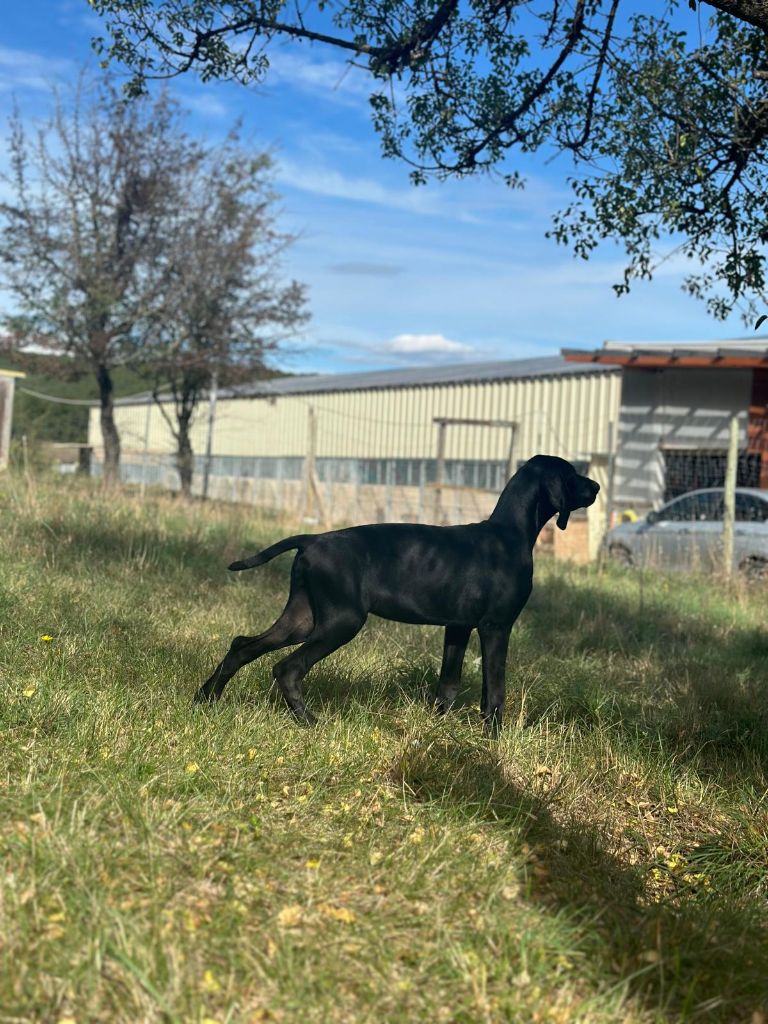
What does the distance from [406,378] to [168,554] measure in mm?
25507

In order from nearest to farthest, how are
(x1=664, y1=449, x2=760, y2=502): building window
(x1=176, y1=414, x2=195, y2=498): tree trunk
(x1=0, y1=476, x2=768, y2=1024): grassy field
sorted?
(x1=0, y1=476, x2=768, y2=1024): grassy field, (x1=664, y1=449, x2=760, y2=502): building window, (x1=176, y1=414, x2=195, y2=498): tree trunk

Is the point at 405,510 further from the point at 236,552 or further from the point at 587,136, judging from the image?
the point at 587,136

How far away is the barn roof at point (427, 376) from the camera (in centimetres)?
2631

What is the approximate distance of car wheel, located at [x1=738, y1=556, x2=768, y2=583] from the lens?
42.3 feet

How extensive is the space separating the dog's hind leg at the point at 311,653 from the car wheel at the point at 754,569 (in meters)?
8.79

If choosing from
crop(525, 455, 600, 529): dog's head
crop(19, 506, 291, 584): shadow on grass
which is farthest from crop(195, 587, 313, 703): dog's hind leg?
crop(19, 506, 291, 584): shadow on grass

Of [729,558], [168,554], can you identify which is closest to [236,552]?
[168,554]

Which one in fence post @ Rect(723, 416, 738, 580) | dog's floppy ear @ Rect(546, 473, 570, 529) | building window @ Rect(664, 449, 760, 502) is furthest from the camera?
building window @ Rect(664, 449, 760, 502)

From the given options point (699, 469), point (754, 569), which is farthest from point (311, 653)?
point (699, 469)

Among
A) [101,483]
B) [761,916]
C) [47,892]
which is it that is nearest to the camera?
[47,892]

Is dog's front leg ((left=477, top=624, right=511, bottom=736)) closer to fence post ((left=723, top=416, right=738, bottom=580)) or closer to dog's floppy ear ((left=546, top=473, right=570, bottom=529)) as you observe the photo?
dog's floppy ear ((left=546, top=473, right=570, bottom=529))

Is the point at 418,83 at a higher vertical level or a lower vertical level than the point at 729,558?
higher

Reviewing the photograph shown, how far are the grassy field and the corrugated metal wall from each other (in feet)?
38.3

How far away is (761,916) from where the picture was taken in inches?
152
